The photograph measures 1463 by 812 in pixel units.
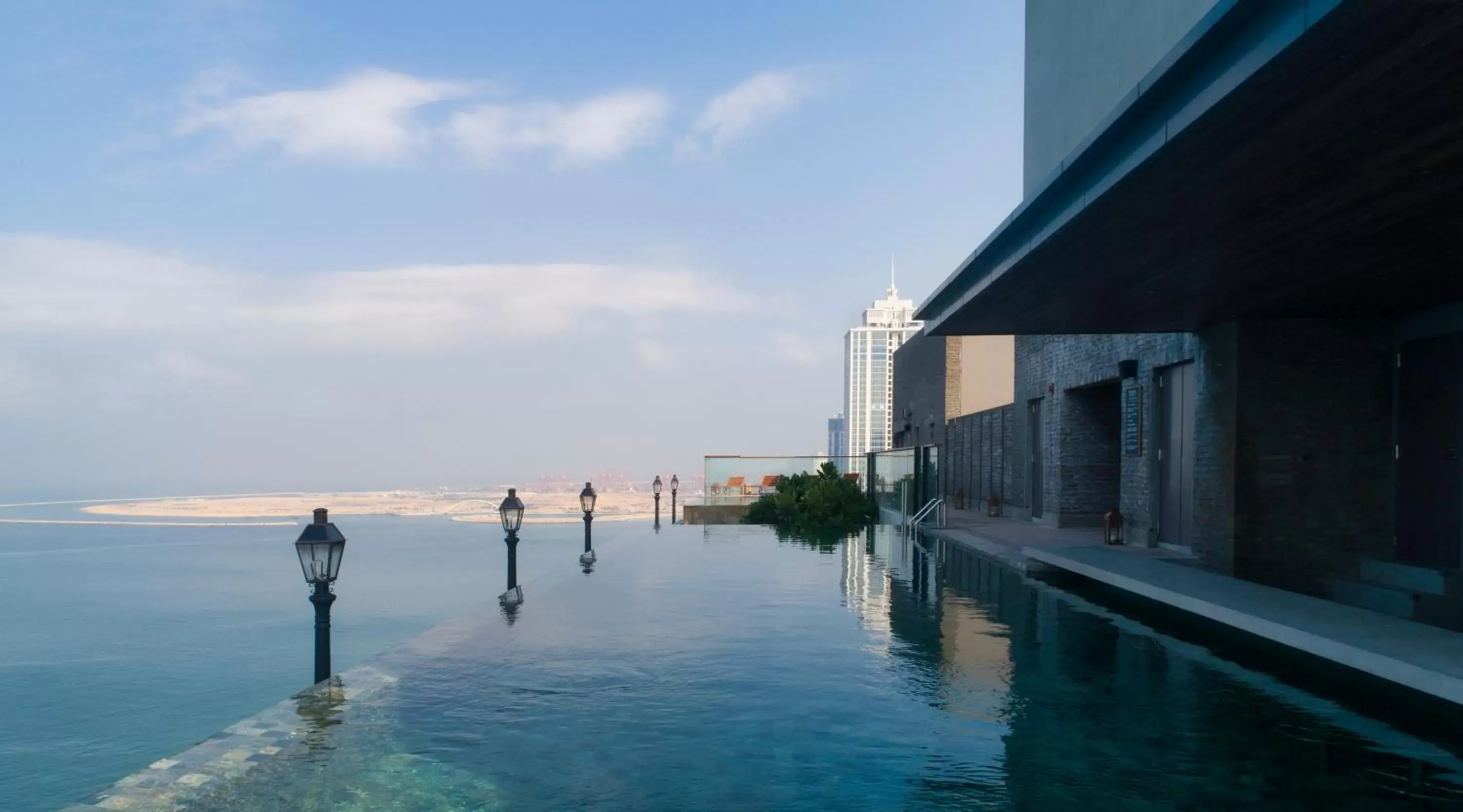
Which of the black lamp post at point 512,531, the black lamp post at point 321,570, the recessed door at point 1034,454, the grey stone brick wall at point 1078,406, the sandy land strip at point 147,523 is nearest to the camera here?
the black lamp post at point 321,570

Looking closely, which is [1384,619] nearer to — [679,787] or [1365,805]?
[1365,805]

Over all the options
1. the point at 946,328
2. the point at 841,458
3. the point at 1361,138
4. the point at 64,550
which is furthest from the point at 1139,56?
the point at 64,550

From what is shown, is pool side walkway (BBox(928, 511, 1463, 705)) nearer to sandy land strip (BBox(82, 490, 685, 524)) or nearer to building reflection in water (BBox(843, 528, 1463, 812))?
building reflection in water (BBox(843, 528, 1463, 812))

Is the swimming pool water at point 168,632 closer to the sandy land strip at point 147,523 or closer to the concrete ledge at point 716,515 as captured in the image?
the concrete ledge at point 716,515

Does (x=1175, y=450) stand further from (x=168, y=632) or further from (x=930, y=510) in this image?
(x=168, y=632)

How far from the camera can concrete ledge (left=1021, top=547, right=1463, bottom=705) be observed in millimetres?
6719

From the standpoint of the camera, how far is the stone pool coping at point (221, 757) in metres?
4.95

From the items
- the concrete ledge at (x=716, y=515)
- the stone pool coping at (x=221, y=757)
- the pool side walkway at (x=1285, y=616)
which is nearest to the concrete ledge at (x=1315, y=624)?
the pool side walkway at (x=1285, y=616)

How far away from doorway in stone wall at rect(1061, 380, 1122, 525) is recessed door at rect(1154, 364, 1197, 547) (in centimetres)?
498

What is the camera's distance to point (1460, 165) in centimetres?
614

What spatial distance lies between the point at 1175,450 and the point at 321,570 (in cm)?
1287

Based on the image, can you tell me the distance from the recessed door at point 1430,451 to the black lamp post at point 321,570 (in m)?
10.1

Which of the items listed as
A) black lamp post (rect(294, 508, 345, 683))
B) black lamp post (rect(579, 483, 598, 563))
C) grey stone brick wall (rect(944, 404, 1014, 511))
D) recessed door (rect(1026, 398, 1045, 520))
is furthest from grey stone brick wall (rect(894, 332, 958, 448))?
black lamp post (rect(294, 508, 345, 683))

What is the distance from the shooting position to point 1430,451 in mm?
10867
